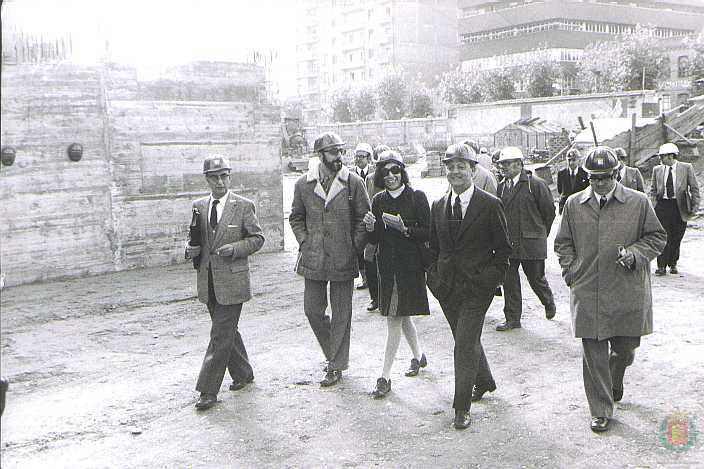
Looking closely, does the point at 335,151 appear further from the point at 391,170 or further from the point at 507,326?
the point at 507,326

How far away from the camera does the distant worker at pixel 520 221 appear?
836cm

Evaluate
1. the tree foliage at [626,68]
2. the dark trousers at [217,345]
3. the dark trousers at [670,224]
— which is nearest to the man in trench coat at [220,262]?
the dark trousers at [217,345]

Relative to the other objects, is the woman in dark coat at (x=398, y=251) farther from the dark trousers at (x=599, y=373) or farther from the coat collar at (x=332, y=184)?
the dark trousers at (x=599, y=373)

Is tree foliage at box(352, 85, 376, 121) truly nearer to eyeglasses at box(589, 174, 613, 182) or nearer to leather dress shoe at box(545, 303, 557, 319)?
leather dress shoe at box(545, 303, 557, 319)

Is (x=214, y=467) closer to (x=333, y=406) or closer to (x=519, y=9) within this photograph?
(x=333, y=406)

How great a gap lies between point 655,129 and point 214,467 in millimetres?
21235

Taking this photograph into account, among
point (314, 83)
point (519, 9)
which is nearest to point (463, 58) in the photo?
point (519, 9)

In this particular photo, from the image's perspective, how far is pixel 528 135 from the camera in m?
39.8

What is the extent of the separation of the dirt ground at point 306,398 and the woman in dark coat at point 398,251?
0.62 meters

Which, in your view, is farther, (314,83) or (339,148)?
(314,83)

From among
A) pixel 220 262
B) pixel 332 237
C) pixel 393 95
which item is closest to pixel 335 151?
pixel 332 237

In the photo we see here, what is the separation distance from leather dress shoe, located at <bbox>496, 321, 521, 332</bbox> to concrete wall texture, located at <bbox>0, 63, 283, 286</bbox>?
6496mm

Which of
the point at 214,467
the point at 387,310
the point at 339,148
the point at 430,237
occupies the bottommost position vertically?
the point at 214,467

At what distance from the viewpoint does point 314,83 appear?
102375 mm
